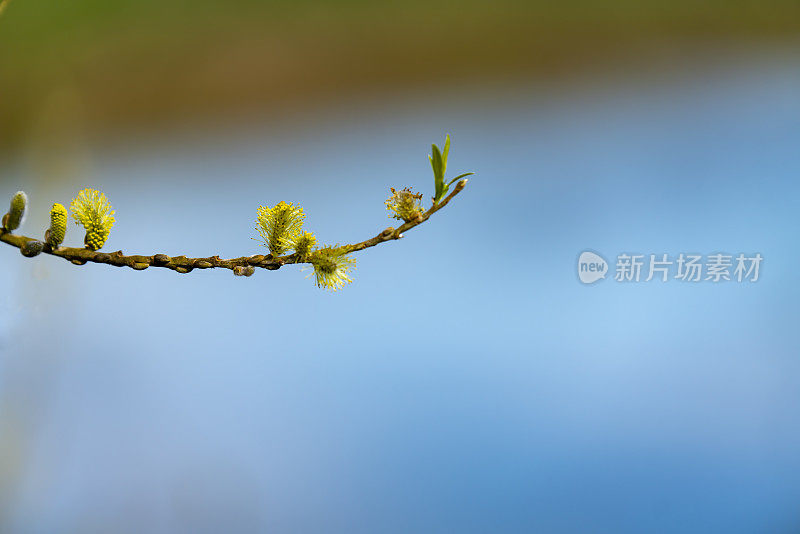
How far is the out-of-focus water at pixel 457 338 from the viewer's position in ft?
3.94

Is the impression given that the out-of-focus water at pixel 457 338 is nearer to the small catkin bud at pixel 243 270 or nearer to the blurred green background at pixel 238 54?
the blurred green background at pixel 238 54

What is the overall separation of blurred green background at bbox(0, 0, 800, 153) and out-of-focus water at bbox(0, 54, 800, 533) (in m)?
0.07

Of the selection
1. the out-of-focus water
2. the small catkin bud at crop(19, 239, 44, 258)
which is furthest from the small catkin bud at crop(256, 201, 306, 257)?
the out-of-focus water

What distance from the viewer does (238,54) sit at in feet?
4.14

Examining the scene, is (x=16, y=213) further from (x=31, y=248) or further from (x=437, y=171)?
(x=437, y=171)

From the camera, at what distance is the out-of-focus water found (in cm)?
120

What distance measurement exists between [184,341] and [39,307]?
1.16 ft

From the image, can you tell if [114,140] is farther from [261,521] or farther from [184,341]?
[261,521]

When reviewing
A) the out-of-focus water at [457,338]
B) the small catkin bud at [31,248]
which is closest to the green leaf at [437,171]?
the small catkin bud at [31,248]

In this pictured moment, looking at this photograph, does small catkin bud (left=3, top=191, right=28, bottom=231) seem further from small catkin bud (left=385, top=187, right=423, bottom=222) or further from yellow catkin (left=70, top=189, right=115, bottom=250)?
small catkin bud (left=385, top=187, right=423, bottom=222)

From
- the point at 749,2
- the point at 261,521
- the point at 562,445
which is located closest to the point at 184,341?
the point at 261,521

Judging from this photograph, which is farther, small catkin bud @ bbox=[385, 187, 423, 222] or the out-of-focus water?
the out-of-focus water

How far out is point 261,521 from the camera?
1.25 metres

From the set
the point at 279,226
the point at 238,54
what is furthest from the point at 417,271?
the point at 279,226
